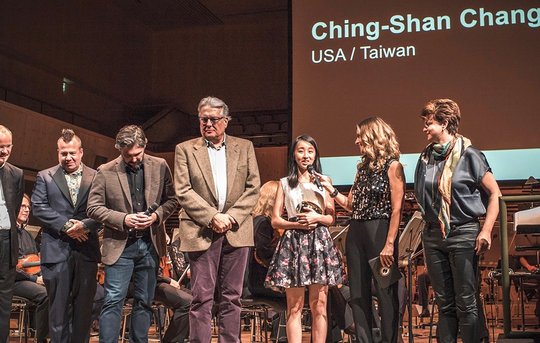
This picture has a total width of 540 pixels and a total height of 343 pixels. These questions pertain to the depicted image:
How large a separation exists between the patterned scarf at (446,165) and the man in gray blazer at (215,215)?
1077 mm

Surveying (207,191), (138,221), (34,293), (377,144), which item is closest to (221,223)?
(207,191)

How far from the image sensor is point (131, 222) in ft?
12.0

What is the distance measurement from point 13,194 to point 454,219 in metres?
2.81

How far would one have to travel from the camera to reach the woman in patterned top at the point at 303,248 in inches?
147

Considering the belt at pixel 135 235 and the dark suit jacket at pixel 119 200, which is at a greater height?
the dark suit jacket at pixel 119 200

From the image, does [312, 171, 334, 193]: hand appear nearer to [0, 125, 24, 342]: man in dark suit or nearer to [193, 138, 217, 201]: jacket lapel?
[193, 138, 217, 201]: jacket lapel

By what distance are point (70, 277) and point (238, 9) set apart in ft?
33.9

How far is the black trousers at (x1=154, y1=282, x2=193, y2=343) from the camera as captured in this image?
15.2 ft

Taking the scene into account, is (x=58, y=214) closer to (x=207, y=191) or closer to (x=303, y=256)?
(x=207, y=191)

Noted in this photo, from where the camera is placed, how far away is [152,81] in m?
14.7

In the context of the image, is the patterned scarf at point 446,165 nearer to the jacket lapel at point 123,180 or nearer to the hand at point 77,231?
the jacket lapel at point 123,180

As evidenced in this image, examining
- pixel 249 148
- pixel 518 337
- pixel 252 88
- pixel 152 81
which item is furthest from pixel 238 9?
pixel 518 337

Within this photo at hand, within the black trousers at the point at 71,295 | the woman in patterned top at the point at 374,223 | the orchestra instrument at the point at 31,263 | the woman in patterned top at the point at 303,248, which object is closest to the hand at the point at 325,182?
the woman in patterned top at the point at 303,248

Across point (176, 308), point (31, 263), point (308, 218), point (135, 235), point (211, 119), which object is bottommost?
point (176, 308)
